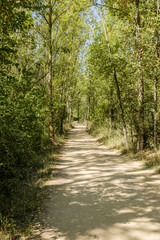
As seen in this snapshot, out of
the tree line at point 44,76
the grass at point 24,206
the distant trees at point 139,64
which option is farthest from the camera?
the distant trees at point 139,64

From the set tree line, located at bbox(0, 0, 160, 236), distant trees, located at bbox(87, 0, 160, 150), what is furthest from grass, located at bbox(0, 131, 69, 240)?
distant trees, located at bbox(87, 0, 160, 150)

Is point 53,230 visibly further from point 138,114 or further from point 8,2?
point 138,114

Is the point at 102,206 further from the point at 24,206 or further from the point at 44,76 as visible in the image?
the point at 44,76

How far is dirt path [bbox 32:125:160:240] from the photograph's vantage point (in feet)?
12.9

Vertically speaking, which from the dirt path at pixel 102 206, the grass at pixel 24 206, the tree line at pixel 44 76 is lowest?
the dirt path at pixel 102 206

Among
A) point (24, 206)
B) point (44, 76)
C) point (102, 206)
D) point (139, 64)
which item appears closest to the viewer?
point (24, 206)

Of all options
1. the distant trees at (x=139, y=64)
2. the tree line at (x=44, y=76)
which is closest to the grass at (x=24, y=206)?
the tree line at (x=44, y=76)

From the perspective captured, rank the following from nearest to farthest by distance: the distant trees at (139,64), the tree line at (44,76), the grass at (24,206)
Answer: the grass at (24,206), the tree line at (44,76), the distant trees at (139,64)

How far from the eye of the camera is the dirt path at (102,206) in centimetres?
394

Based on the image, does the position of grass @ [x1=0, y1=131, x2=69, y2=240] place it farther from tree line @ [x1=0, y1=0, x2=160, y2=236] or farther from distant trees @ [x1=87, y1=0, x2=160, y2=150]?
distant trees @ [x1=87, y1=0, x2=160, y2=150]

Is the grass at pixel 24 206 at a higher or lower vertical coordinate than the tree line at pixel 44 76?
lower

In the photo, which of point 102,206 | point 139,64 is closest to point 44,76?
point 139,64

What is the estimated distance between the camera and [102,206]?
5.12 metres

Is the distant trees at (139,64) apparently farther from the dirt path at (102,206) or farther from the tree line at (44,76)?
the dirt path at (102,206)
